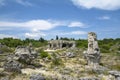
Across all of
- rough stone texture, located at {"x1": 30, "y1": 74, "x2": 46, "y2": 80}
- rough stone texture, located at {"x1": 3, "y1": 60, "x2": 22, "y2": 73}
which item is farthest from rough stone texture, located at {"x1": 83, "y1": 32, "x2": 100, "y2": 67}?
rough stone texture, located at {"x1": 3, "y1": 60, "x2": 22, "y2": 73}

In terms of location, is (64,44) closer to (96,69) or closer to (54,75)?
(96,69)

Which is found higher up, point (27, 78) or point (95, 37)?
point (95, 37)

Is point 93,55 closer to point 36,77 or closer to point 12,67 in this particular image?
point 36,77

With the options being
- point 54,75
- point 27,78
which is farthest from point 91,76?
point 27,78

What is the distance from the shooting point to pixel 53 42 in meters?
85.9

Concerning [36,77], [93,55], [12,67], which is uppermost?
[93,55]

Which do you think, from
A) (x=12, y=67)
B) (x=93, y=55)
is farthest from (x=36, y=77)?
(x=93, y=55)

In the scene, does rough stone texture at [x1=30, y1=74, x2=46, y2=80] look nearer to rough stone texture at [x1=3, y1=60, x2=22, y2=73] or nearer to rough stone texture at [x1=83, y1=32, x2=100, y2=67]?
rough stone texture at [x1=3, y1=60, x2=22, y2=73]

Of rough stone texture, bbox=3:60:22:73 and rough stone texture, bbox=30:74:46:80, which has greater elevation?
rough stone texture, bbox=3:60:22:73

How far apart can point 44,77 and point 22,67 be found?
16.0ft

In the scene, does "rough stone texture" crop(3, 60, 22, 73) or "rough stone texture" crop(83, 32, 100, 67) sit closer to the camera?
"rough stone texture" crop(3, 60, 22, 73)

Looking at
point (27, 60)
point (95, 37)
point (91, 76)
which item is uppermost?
point (95, 37)

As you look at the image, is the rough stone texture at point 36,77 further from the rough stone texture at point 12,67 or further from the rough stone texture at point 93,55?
the rough stone texture at point 93,55

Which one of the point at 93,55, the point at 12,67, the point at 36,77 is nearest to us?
the point at 36,77
